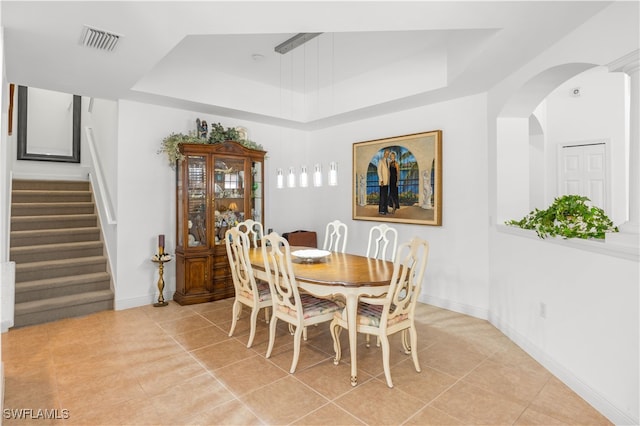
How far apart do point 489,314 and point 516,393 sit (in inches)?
58.2

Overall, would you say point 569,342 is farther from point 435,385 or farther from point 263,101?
point 263,101

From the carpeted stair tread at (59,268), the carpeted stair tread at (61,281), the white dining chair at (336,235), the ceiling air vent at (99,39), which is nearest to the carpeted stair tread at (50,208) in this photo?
the carpeted stair tread at (59,268)

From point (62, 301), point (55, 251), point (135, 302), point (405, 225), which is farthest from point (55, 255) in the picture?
point (405, 225)

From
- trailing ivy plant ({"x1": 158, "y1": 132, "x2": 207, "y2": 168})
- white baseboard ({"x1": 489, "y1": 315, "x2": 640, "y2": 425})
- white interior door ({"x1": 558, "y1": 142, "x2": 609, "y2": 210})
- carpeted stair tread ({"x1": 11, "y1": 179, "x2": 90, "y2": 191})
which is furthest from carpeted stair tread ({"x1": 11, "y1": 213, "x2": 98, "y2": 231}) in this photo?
white interior door ({"x1": 558, "y1": 142, "x2": 609, "y2": 210})

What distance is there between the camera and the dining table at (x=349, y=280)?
2502mm

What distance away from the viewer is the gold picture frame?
166 inches

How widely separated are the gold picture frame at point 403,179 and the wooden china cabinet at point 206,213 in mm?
1641

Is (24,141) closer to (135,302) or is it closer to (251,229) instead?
(135,302)

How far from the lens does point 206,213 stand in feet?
14.6

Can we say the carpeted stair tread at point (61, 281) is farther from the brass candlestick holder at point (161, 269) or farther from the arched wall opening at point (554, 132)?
the arched wall opening at point (554, 132)

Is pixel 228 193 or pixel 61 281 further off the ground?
pixel 228 193

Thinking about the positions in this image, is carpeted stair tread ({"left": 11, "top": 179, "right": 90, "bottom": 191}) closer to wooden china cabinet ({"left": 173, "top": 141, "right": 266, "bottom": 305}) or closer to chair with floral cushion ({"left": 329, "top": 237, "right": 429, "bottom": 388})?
wooden china cabinet ({"left": 173, "top": 141, "right": 266, "bottom": 305})

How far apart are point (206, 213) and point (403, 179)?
8.41ft

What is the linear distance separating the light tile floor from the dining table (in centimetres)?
34
